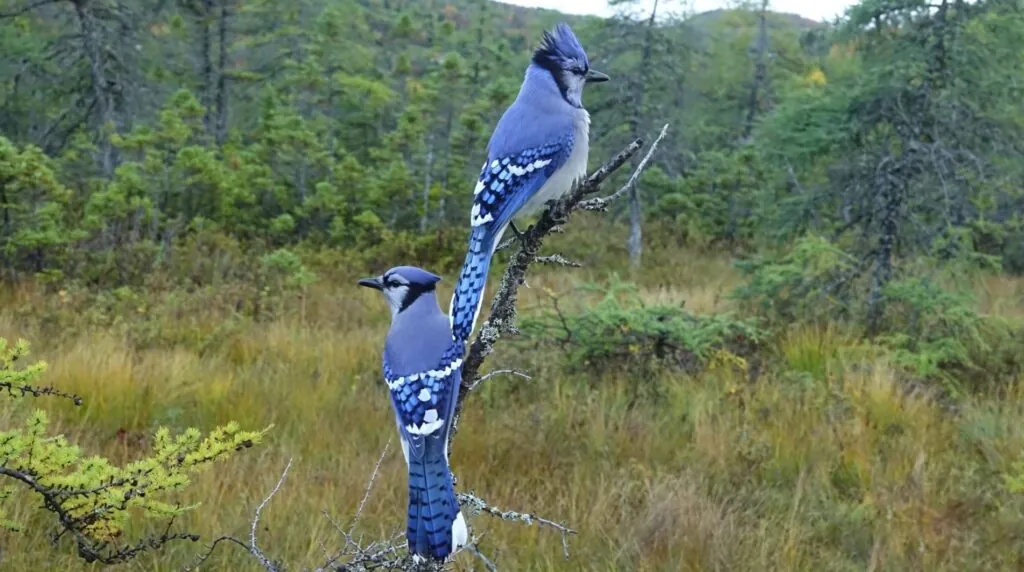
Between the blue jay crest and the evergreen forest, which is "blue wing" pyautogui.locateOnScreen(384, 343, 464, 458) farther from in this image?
the blue jay crest

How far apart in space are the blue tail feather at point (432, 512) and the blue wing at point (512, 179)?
530mm

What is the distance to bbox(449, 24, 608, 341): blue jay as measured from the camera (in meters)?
1.79

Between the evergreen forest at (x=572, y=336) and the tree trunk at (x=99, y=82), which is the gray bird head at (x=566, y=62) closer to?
the evergreen forest at (x=572, y=336)

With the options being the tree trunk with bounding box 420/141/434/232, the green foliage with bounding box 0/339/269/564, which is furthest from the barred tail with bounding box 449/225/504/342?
the tree trunk with bounding box 420/141/434/232

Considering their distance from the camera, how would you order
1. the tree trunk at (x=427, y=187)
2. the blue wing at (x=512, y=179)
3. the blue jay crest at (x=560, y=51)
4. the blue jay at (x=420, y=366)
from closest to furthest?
the blue jay at (x=420, y=366) → the blue wing at (x=512, y=179) → the blue jay crest at (x=560, y=51) → the tree trunk at (x=427, y=187)

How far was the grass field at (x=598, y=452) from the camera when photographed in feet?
11.8

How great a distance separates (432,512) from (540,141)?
1021 mm

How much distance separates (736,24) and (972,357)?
27.0 m

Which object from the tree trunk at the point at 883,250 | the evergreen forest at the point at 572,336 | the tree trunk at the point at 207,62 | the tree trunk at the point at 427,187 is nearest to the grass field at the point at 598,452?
the evergreen forest at the point at 572,336

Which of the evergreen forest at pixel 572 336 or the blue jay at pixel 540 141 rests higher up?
the blue jay at pixel 540 141

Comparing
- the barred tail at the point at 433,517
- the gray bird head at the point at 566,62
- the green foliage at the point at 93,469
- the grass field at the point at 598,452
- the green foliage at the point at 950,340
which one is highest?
the gray bird head at the point at 566,62

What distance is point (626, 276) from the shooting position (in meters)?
13.3

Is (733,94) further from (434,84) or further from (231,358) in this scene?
(231,358)

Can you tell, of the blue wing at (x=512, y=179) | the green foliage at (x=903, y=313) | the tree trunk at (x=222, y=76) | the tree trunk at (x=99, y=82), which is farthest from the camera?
the tree trunk at (x=222, y=76)
